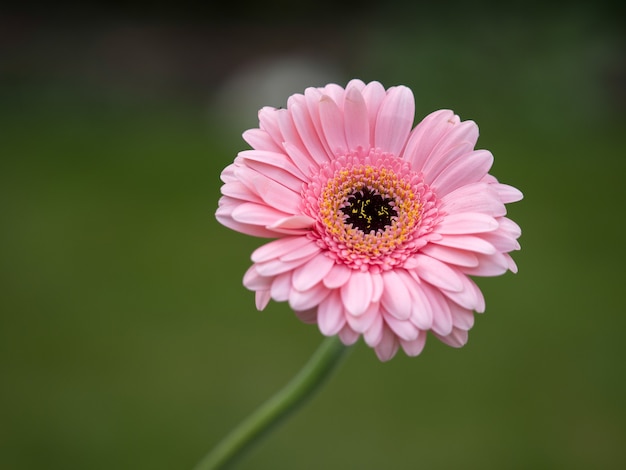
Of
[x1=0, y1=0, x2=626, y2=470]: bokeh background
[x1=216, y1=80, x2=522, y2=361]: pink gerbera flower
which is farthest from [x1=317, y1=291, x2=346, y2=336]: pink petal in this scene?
[x1=0, y1=0, x2=626, y2=470]: bokeh background

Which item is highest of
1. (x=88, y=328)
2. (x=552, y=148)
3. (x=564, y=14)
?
(x=564, y=14)

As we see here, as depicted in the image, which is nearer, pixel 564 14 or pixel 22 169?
pixel 22 169

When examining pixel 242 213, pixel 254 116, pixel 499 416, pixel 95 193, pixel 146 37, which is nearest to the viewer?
pixel 242 213

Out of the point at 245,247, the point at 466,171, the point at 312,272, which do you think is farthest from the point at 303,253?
the point at 245,247

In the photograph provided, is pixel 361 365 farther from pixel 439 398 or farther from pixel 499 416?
pixel 499 416

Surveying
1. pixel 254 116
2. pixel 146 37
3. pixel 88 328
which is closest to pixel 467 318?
pixel 88 328

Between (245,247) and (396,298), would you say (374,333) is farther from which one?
(245,247)

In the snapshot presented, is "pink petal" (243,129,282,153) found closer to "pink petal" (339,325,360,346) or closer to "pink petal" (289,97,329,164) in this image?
"pink petal" (289,97,329,164)

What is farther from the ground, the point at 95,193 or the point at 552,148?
the point at 552,148
